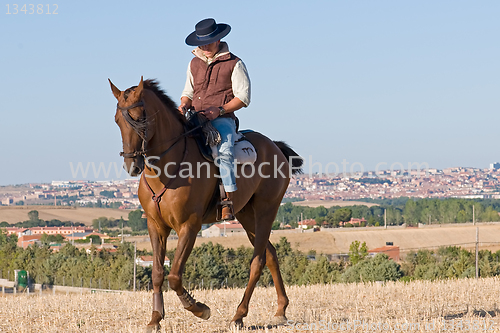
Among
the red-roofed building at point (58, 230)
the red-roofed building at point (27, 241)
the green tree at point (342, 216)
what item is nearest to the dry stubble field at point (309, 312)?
the red-roofed building at point (27, 241)

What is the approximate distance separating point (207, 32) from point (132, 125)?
2065mm

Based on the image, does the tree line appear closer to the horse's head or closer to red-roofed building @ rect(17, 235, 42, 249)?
red-roofed building @ rect(17, 235, 42, 249)

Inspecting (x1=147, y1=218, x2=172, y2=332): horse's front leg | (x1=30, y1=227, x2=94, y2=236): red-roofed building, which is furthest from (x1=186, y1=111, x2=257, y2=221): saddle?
(x1=30, y1=227, x2=94, y2=236): red-roofed building

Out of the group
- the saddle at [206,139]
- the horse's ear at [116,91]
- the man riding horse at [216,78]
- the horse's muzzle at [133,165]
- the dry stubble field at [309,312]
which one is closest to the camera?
the horse's muzzle at [133,165]

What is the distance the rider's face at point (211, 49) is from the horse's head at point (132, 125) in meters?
1.60

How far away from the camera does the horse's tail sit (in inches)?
380

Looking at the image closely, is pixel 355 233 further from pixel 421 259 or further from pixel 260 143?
pixel 260 143

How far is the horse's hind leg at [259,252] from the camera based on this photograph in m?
8.06

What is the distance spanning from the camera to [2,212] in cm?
16538

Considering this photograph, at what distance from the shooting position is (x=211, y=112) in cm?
764

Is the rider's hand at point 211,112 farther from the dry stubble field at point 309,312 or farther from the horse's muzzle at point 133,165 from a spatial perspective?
the dry stubble field at point 309,312

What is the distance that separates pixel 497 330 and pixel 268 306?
12.6 ft

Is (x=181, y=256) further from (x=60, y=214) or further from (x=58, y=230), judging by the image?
(x=60, y=214)

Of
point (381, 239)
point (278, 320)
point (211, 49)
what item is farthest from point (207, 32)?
point (381, 239)
